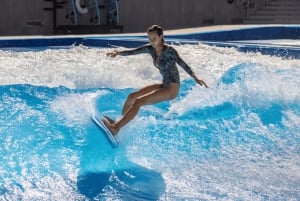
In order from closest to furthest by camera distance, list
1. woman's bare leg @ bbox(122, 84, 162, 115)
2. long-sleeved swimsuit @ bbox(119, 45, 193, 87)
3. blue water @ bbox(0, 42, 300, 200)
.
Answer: blue water @ bbox(0, 42, 300, 200)
long-sleeved swimsuit @ bbox(119, 45, 193, 87)
woman's bare leg @ bbox(122, 84, 162, 115)

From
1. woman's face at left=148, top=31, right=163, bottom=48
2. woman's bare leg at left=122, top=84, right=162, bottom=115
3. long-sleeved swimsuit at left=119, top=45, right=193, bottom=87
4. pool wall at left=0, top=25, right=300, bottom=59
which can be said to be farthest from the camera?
pool wall at left=0, top=25, right=300, bottom=59

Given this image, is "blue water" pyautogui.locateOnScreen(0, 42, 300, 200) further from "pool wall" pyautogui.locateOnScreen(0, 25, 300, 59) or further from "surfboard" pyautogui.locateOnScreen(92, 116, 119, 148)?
"pool wall" pyautogui.locateOnScreen(0, 25, 300, 59)

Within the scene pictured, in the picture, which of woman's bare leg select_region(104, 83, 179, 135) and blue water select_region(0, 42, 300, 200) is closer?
blue water select_region(0, 42, 300, 200)

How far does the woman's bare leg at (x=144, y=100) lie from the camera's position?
4723 mm

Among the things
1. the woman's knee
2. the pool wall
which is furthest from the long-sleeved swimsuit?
the pool wall

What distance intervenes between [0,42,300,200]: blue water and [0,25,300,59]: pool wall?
2922 mm

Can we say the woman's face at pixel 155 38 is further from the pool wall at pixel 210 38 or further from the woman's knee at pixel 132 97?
the pool wall at pixel 210 38

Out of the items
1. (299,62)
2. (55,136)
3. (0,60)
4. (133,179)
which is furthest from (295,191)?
(0,60)

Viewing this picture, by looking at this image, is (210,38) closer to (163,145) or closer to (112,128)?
(163,145)

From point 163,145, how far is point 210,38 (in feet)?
29.2

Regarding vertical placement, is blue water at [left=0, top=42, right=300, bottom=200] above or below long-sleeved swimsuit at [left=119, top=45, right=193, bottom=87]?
below

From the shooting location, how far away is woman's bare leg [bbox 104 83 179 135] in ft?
15.5

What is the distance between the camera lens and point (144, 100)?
4.84 meters

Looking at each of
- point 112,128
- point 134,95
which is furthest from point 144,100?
point 112,128
